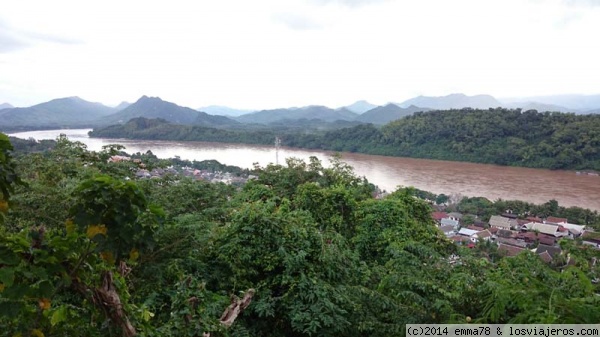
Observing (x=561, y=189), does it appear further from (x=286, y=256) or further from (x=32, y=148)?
(x=32, y=148)

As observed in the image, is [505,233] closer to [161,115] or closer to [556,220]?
[556,220]

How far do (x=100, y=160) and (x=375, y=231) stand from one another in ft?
12.7

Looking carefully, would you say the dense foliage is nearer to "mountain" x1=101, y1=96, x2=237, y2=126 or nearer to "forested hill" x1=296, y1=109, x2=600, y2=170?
"forested hill" x1=296, y1=109, x2=600, y2=170

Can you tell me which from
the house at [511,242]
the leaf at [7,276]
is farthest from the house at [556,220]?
the leaf at [7,276]

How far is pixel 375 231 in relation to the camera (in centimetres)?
527

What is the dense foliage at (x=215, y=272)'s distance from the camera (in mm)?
1160

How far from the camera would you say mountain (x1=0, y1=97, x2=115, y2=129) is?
75.9 meters

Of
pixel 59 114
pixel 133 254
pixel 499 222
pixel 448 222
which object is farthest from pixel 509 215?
pixel 59 114

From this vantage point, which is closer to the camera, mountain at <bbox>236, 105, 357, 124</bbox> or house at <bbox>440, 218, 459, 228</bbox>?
house at <bbox>440, 218, 459, 228</bbox>

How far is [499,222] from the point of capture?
1392 centimetres

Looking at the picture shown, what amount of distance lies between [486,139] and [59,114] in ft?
330

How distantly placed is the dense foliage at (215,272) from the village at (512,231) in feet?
25.4

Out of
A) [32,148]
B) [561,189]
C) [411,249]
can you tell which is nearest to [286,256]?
[411,249]

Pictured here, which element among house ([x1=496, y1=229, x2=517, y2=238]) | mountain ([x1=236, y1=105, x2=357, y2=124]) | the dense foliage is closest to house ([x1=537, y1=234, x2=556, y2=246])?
house ([x1=496, y1=229, x2=517, y2=238])
